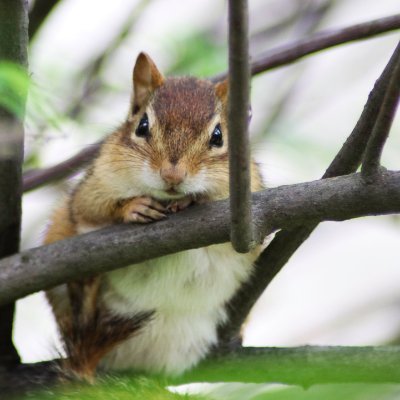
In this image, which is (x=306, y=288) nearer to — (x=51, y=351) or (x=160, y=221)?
(x=51, y=351)

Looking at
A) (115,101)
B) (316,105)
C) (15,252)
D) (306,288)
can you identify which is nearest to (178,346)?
(15,252)

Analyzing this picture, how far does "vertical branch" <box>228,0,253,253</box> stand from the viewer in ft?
4.34

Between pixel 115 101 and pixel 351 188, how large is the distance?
2119mm

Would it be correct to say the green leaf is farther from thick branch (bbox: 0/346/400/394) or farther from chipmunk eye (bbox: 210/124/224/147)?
chipmunk eye (bbox: 210/124/224/147)

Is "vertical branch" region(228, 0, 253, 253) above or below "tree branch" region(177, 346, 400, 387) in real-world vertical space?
above

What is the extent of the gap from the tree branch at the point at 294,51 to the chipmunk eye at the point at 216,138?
0.21m

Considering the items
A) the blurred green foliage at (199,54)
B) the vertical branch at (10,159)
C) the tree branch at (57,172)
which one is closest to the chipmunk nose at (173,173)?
the vertical branch at (10,159)

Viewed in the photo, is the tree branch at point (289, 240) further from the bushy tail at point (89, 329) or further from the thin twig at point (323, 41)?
the thin twig at point (323, 41)

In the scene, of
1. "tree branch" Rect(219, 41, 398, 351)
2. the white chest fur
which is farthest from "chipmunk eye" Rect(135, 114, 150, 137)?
"tree branch" Rect(219, 41, 398, 351)

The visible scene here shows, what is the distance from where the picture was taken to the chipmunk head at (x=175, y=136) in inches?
90.8

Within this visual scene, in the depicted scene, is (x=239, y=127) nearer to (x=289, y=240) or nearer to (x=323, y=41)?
(x=289, y=240)

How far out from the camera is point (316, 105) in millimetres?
4160

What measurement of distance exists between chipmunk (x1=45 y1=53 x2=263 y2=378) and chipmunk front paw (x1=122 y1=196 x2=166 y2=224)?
0.5 inches

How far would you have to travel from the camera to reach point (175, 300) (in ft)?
8.65
